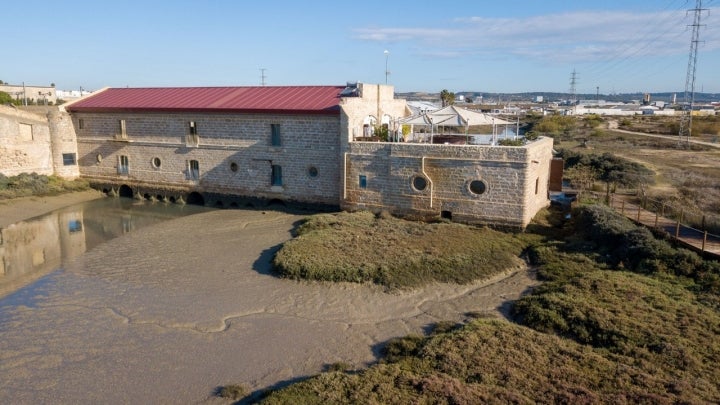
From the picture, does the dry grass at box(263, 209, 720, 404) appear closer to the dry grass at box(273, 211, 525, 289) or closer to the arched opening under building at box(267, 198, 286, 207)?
the dry grass at box(273, 211, 525, 289)

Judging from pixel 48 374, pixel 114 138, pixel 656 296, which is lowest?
pixel 48 374

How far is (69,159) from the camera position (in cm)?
3353

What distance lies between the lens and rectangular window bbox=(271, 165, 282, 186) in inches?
1080

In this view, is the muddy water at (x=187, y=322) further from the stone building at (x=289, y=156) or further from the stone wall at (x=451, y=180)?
the stone building at (x=289, y=156)

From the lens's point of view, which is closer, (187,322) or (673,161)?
(187,322)

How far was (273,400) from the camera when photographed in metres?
9.77

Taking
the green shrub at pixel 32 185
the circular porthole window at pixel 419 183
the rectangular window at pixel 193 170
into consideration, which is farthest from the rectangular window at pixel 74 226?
the circular porthole window at pixel 419 183

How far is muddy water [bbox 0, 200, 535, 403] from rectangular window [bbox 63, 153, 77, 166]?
1599 cm

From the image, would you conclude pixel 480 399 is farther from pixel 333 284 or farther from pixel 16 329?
pixel 16 329

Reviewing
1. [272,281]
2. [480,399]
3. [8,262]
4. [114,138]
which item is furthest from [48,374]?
[114,138]

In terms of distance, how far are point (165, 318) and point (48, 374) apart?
325 cm

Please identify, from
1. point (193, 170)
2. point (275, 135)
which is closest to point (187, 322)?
point (275, 135)

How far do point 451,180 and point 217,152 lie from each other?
13715 millimetres

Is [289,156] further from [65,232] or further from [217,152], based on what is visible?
[65,232]
